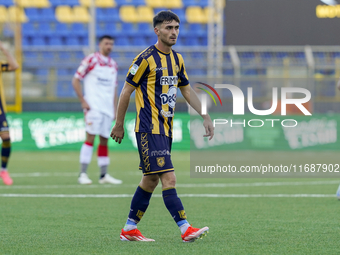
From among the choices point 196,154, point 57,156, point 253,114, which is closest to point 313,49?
point 253,114

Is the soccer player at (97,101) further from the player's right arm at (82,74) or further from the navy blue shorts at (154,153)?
the navy blue shorts at (154,153)

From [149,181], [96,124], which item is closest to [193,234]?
[149,181]

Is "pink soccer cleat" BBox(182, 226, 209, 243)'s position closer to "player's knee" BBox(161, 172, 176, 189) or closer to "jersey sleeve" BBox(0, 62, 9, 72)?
"player's knee" BBox(161, 172, 176, 189)

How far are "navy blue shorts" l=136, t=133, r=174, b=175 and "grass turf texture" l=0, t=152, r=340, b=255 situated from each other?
1.84ft

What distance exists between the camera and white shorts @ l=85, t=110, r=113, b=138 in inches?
349

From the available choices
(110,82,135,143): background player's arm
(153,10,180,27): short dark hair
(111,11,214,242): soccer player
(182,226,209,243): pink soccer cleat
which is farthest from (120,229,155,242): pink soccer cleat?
(153,10,180,27): short dark hair

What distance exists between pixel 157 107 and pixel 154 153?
0.36 metres

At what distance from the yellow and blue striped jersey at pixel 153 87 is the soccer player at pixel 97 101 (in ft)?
14.8

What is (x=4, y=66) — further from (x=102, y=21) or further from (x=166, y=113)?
(x=102, y=21)

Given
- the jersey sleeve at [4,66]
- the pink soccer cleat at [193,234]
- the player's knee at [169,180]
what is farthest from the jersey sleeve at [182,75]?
the jersey sleeve at [4,66]

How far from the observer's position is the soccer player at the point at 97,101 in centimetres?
885

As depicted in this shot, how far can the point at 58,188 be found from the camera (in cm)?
819

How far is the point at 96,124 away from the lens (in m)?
8.86

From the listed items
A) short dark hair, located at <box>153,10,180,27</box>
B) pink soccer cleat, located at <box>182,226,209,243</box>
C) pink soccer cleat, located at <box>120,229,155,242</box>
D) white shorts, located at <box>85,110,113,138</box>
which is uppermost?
short dark hair, located at <box>153,10,180,27</box>
